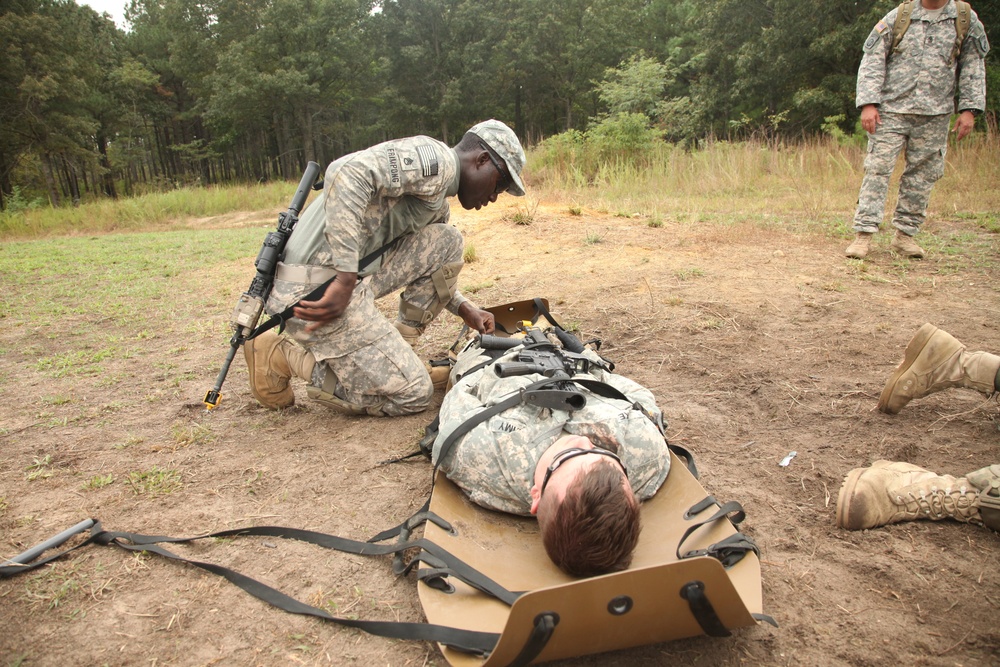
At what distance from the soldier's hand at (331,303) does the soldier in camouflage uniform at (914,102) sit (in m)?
4.51

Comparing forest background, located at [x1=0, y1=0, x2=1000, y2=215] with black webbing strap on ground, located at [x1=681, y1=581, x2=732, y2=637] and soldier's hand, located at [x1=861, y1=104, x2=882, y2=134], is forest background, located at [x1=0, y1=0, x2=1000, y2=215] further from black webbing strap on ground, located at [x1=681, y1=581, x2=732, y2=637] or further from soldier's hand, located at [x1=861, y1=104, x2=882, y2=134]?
black webbing strap on ground, located at [x1=681, y1=581, x2=732, y2=637]

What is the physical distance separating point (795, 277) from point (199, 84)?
38140mm

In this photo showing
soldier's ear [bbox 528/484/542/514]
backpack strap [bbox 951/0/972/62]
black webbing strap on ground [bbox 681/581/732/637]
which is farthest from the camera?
backpack strap [bbox 951/0/972/62]

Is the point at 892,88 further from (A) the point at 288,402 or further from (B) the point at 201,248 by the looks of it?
(B) the point at 201,248

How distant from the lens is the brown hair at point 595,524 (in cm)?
172

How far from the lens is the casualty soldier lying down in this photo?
1753 mm

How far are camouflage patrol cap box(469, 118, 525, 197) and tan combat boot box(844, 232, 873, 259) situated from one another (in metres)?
3.65

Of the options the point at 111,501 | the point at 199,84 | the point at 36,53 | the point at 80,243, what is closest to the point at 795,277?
the point at 111,501

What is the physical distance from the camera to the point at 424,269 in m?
3.74

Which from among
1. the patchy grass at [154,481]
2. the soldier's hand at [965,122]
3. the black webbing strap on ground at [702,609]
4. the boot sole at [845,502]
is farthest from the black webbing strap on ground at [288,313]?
the soldier's hand at [965,122]

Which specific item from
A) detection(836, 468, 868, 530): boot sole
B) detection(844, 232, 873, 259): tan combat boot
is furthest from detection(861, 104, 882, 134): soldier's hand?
detection(836, 468, 868, 530): boot sole

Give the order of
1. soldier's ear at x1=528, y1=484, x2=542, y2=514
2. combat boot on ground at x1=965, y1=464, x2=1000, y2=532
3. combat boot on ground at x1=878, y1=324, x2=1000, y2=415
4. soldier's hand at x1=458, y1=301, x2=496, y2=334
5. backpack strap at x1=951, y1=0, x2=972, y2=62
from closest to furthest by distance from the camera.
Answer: soldier's ear at x1=528, y1=484, x2=542, y2=514 < combat boot on ground at x1=965, y1=464, x2=1000, y2=532 < combat boot on ground at x1=878, y1=324, x2=1000, y2=415 < soldier's hand at x1=458, y1=301, x2=496, y2=334 < backpack strap at x1=951, y1=0, x2=972, y2=62

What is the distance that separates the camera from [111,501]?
2.57 meters

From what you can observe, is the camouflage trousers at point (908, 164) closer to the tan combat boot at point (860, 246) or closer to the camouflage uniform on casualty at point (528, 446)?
the tan combat boot at point (860, 246)
